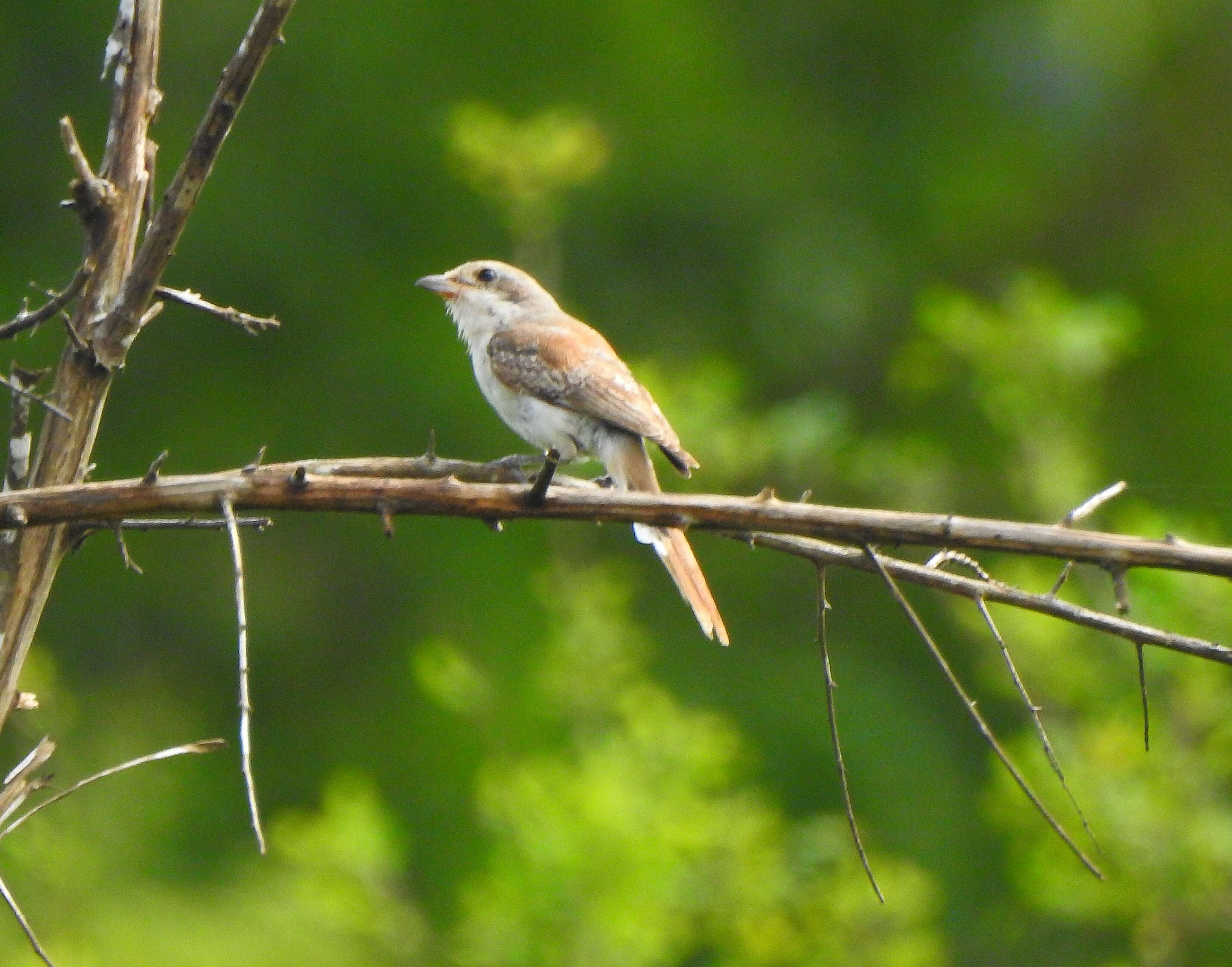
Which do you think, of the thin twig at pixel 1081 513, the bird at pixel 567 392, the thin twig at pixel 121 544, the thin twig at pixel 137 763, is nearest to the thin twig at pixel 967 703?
the thin twig at pixel 1081 513

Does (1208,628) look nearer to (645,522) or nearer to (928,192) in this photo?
(645,522)

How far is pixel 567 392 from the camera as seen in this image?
4922mm

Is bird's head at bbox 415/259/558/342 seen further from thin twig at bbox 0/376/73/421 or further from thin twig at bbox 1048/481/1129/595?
thin twig at bbox 1048/481/1129/595

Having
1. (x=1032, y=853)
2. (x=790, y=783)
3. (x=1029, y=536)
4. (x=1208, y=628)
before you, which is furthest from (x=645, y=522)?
(x=790, y=783)

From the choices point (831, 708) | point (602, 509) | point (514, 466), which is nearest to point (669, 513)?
point (602, 509)

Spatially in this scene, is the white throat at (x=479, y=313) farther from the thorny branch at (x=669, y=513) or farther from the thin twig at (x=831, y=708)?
the thin twig at (x=831, y=708)

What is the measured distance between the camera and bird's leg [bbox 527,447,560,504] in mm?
2256

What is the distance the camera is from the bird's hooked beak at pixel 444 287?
5.86 m

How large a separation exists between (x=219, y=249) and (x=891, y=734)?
5.54 meters

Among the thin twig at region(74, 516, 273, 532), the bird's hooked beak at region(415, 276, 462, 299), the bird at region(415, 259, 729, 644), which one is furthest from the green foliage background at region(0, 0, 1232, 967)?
the thin twig at region(74, 516, 273, 532)

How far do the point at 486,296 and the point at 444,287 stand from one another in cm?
15

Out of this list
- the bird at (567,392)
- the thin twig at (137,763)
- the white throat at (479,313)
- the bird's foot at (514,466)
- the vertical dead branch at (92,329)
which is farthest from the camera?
the white throat at (479,313)

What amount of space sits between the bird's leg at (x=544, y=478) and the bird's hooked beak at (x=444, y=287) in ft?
11.8

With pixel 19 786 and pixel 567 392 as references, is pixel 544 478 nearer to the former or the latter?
pixel 19 786
